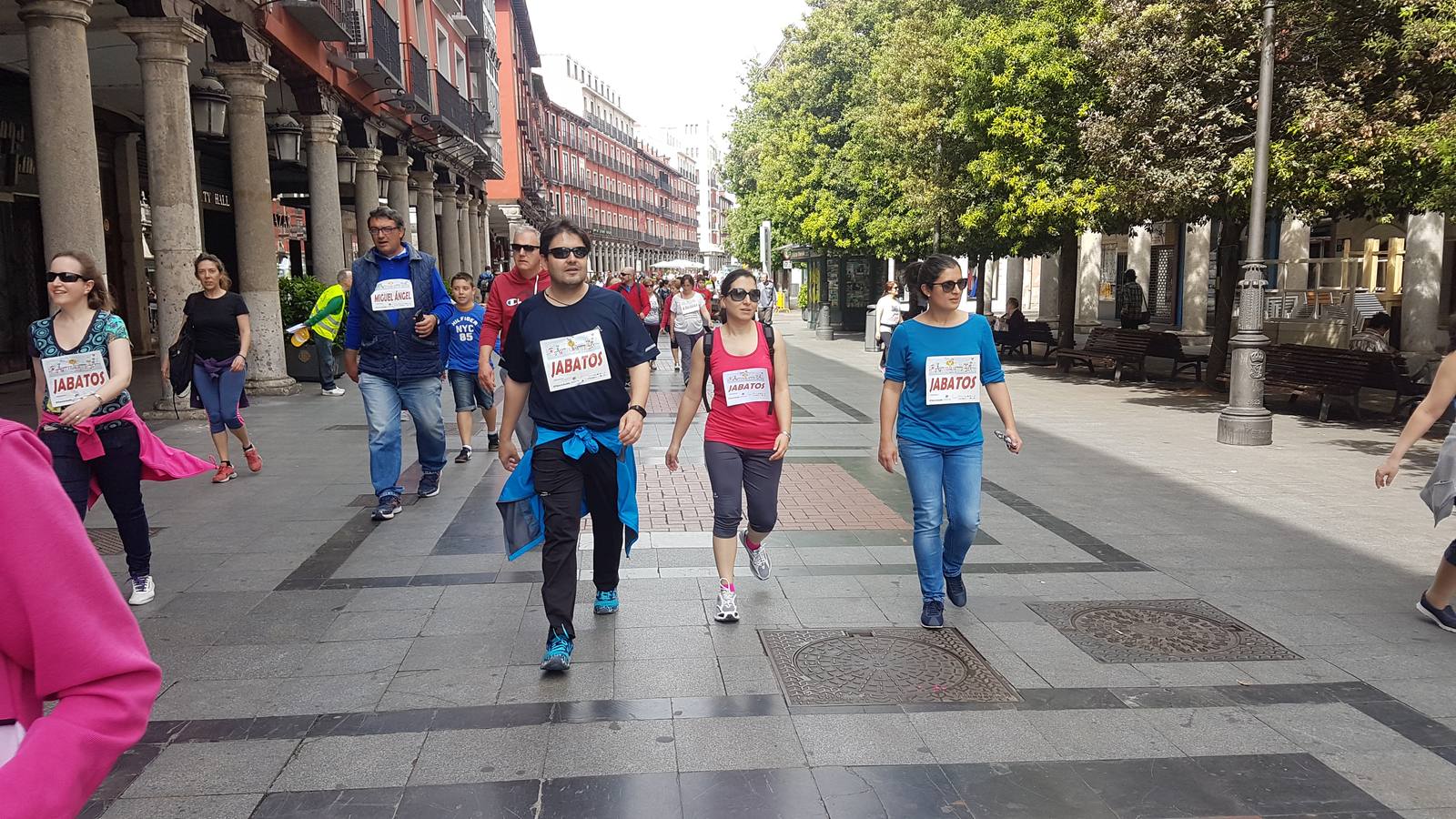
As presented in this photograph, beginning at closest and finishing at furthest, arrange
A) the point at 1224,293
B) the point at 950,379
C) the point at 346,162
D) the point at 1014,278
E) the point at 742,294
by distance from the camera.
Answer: the point at 950,379
the point at 742,294
the point at 1224,293
the point at 346,162
the point at 1014,278

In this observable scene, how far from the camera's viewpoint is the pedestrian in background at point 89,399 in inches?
185

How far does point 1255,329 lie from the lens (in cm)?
1050

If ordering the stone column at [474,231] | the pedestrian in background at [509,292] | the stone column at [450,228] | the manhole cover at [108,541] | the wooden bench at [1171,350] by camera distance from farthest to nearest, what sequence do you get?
the stone column at [474,231] < the stone column at [450,228] < the wooden bench at [1171,350] < the pedestrian in background at [509,292] < the manhole cover at [108,541]

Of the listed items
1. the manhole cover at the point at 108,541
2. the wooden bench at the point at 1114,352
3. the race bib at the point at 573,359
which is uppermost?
the race bib at the point at 573,359

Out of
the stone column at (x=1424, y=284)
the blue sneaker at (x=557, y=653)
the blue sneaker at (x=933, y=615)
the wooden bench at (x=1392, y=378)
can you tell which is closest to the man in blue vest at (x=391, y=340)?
the blue sneaker at (x=557, y=653)

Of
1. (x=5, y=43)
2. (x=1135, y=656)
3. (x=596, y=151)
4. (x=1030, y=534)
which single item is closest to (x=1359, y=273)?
(x=1030, y=534)

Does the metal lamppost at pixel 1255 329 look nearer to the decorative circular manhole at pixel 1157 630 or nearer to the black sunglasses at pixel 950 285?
the decorative circular manhole at pixel 1157 630

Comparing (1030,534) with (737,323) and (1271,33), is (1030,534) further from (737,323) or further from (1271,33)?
(1271,33)

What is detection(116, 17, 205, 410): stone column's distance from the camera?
11.2 meters

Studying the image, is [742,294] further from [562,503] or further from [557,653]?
[557,653]

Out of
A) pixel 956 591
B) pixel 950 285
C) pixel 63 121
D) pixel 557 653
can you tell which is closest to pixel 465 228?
pixel 63 121

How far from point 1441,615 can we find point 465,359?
6.87 meters

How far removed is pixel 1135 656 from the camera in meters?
4.52

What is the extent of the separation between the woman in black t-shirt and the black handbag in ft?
0.14
